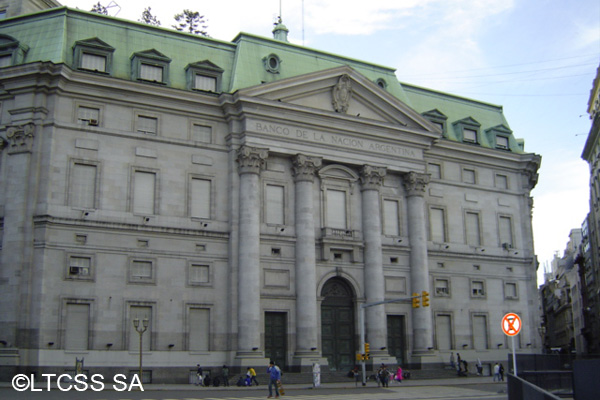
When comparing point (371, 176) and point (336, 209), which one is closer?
point (336, 209)

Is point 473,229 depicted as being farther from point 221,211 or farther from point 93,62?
point 93,62

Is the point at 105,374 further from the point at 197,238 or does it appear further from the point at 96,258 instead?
the point at 197,238

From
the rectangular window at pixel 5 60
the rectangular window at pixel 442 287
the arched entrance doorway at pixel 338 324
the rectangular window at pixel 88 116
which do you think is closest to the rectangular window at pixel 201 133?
the rectangular window at pixel 88 116

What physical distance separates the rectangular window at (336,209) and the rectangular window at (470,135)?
1594 cm

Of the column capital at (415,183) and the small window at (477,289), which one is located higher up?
the column capital at (415,183)

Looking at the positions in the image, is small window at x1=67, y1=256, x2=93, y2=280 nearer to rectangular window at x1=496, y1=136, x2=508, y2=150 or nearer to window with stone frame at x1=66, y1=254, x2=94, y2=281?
window with stone frame at x1=66, y1=254, x2=94, y2=281

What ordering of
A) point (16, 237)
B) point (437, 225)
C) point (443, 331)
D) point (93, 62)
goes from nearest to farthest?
point (16, 237)
point (93, 62)
point (443, 331)
point (437, 225)

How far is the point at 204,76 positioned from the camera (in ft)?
179

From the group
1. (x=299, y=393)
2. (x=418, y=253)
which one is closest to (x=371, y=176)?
(x=418, y=253)

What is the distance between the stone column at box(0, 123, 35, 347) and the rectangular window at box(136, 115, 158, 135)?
7.36 meters

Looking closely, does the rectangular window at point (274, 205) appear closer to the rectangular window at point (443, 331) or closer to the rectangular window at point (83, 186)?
the rectangular window at point (83, 186)

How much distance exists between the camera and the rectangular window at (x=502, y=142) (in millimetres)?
68750

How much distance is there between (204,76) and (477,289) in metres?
30.1

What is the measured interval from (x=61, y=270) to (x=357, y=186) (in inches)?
946
